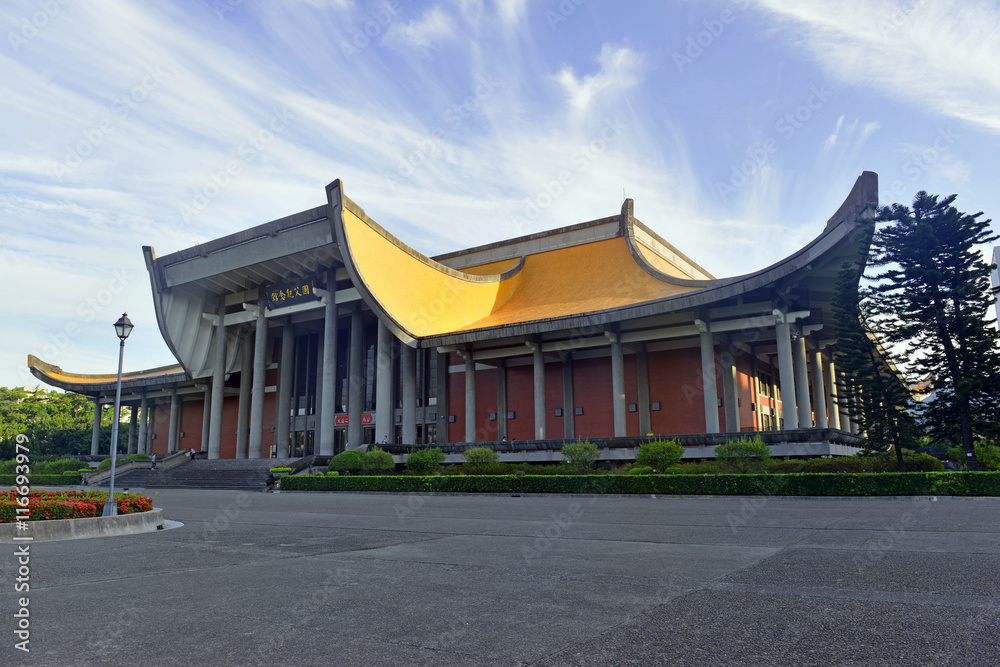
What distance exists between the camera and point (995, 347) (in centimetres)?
1911

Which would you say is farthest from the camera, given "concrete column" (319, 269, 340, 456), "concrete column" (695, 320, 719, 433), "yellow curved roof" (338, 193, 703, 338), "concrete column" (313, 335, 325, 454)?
"concrete column" (313, 335, 325, 454)

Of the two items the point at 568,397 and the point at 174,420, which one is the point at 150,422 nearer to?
the point at 174,420

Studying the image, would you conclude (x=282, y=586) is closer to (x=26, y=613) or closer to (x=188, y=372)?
(x=26, y=613)

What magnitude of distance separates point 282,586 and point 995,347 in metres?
21.1

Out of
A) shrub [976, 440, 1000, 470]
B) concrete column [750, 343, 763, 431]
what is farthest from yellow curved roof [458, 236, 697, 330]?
shrub [976, 440, 1000, 470]

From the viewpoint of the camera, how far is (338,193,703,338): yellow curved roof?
3017cm

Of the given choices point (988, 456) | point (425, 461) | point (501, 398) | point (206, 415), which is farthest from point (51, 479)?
point (988, 456)

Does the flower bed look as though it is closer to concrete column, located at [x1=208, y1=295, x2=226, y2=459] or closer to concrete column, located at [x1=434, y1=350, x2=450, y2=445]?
concrete column, located at [x1=434, y1=350, x2=450, y2=445]

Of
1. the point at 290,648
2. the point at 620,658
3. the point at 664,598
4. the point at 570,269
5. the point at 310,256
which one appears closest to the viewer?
the point at 620,658

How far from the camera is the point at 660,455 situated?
2091 centimetres

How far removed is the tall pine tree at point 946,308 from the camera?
751 inches

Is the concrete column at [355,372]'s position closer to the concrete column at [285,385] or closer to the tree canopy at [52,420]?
the concrete column at [285,385]

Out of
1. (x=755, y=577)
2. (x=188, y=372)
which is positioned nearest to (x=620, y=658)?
(x=755, y=577)

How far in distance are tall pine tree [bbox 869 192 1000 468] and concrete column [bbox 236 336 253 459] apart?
1255 inches
